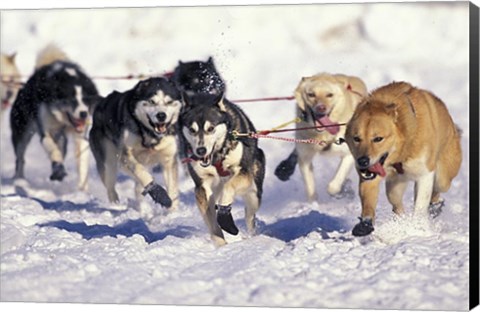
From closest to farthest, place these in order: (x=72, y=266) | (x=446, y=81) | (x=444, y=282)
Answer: (x=444, y=282) → (x=72, y=266) → (x=446, y=81)

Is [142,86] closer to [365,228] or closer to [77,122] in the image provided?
[77,122]

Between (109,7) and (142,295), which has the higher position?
(109,7)

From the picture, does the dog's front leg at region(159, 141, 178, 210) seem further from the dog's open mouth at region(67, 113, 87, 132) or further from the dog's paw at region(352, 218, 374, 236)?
the dog's paw at region(352, 218, 374, 236)

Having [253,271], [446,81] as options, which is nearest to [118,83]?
[446,81]

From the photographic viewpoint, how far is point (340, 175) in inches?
261

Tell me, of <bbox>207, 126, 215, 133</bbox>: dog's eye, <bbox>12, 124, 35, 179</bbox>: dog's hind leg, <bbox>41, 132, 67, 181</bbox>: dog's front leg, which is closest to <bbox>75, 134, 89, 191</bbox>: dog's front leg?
<bbox>41, 132, 67, 181</bbox>: dog's front leg

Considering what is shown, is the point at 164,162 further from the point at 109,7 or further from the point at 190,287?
the point at 190,287

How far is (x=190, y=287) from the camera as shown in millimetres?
4965

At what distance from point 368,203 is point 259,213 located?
4.58ft

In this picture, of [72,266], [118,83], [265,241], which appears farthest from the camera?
[118,83]

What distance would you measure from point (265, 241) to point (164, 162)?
132cm

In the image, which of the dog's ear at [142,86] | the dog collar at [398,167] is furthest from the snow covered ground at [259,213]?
the dog's ear at [142,86]

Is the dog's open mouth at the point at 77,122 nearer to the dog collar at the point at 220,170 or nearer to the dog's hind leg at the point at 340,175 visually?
the dog's hind leg at the point at 340,175

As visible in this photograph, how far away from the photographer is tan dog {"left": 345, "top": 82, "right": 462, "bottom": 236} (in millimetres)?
5215
